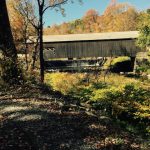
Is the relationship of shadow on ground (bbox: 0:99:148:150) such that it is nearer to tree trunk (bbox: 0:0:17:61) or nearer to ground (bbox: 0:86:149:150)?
ground (bbox: 0:86:149:150)

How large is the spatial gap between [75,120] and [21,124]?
1.72 m

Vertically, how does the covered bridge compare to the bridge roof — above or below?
below

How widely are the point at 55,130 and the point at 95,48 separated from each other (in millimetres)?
40523

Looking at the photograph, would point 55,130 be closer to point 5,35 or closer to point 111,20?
point 5,35

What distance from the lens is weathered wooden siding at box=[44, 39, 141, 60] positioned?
164 ft

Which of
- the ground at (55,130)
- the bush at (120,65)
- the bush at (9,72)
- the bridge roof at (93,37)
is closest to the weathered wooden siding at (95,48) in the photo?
the bridge roof at (93,37)

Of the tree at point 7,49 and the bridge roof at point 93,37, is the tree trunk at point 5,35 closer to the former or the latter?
the tree at point 7,49

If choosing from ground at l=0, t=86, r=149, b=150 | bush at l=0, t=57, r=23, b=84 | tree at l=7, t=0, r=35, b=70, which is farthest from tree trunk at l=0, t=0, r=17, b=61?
tree at l=7, t=0, r=35, b=70

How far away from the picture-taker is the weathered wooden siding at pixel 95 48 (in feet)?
164

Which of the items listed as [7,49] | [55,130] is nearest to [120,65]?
[7,49]

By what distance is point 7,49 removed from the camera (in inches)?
749

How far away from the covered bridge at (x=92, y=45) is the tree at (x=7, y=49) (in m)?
31.9

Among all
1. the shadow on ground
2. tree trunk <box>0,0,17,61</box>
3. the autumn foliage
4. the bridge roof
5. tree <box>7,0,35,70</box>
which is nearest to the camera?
the shadow on ground

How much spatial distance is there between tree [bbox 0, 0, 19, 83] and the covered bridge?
31856mm
